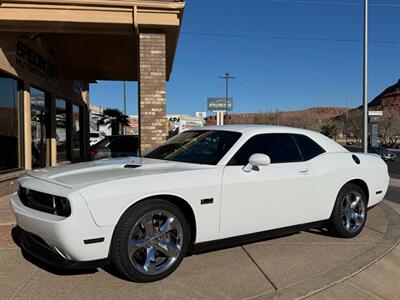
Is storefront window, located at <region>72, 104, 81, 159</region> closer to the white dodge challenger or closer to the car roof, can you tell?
the white dodge challenger

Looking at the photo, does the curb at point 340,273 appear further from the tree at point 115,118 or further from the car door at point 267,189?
the tree at point 115,118

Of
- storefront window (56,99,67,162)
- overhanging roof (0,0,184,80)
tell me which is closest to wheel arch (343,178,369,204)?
overhanging roof (0,0,184,80)

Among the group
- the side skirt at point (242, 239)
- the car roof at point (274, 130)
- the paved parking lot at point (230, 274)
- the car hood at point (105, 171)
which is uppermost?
the car roof at point (274, 130)

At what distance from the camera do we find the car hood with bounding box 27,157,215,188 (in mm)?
4107

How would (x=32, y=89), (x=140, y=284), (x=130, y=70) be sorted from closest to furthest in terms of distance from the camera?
(x=140, y=284)
(x=32, y=89)
(x=130, y=70)

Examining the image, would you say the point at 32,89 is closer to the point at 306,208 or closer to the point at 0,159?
the point at 0,159

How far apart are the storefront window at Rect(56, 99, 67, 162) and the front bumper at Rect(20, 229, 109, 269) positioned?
36.3ft

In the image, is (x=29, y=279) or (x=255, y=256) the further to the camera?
(x=255, y=256)

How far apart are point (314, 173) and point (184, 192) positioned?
6.40 feet

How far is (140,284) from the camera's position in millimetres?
4125

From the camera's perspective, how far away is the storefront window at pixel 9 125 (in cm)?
976

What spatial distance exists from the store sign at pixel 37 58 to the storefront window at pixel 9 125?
60cm

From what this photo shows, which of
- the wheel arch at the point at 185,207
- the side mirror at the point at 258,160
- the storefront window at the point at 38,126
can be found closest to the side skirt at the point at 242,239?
the wheel arch at the point at 185,207

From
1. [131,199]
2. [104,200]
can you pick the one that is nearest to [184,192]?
[131,199]
